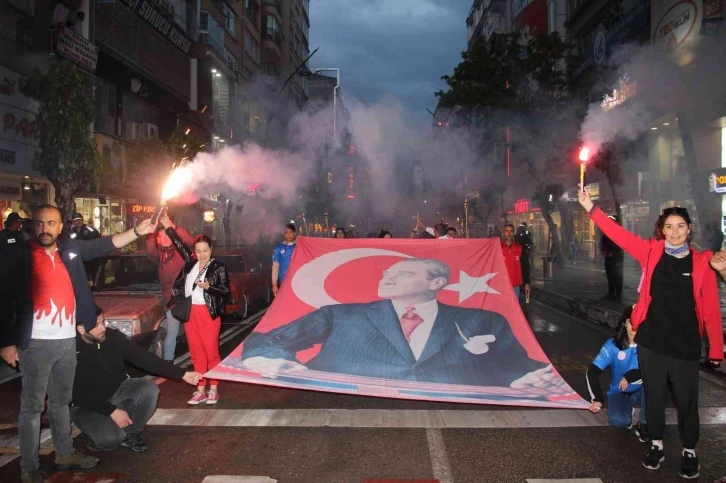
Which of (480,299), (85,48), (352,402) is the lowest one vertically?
(352,402)

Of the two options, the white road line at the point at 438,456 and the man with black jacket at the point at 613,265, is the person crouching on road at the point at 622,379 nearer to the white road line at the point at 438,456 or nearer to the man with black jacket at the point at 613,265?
the white road line at the point at 438,456

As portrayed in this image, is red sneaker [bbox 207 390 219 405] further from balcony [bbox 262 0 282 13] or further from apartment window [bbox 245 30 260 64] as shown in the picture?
balcony [bbox 262 0 282 13]

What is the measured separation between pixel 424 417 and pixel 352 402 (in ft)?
2.61

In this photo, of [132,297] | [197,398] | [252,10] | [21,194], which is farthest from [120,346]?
[252,10]

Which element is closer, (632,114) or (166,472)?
(166,472)

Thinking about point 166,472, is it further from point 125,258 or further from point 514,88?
point 514,88

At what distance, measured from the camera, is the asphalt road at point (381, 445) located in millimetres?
3695

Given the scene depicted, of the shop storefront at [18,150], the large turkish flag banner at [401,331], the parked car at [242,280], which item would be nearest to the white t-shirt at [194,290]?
the large turkish flag banner at [401,331]

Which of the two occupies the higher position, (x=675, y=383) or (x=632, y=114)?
(x=632, y=114)

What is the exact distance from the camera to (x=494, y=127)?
80.6ft

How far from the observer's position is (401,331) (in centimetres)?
525

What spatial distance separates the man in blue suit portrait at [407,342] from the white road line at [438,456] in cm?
45

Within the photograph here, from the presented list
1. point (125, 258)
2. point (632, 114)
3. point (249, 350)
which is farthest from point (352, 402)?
point (632, 114)

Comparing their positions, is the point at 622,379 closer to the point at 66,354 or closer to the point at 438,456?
the point at 438,456
